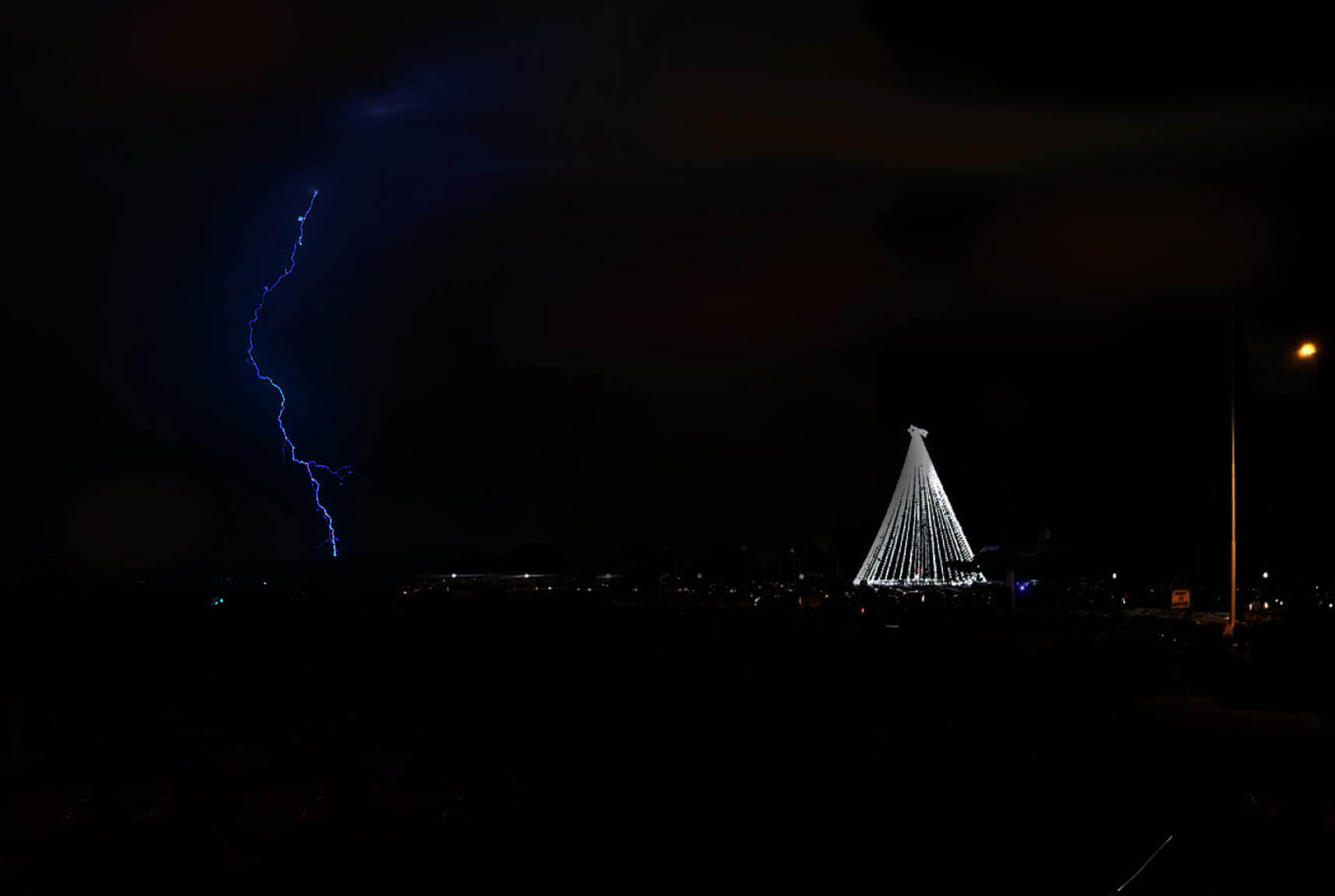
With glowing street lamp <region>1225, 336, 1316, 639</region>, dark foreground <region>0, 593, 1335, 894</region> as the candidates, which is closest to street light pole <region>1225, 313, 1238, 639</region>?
glowing street lamp <region>1225, 336, 1316, 639</region>

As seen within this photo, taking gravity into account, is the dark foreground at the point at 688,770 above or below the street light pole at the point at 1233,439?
below

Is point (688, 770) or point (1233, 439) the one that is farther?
point (1233, 439)

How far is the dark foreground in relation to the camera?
24.3 feet

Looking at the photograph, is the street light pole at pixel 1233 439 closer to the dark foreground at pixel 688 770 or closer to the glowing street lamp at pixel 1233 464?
the glowing street lamp at pixel 1233 464

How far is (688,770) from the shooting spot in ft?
41.5

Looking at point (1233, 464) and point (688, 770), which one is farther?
point (1233, 464)

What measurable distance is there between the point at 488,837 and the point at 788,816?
124 inches

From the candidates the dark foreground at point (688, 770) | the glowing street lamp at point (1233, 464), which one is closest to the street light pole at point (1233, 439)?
the glowing street lamp at point (1233, 464)

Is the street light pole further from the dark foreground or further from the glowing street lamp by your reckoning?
the dark foreground

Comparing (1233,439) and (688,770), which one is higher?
(1233,439)

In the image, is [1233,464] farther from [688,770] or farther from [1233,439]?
[688,770]

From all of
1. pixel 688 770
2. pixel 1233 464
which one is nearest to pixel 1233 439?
pixel 1233 464

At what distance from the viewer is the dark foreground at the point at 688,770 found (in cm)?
741

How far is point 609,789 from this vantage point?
11.3 metres
